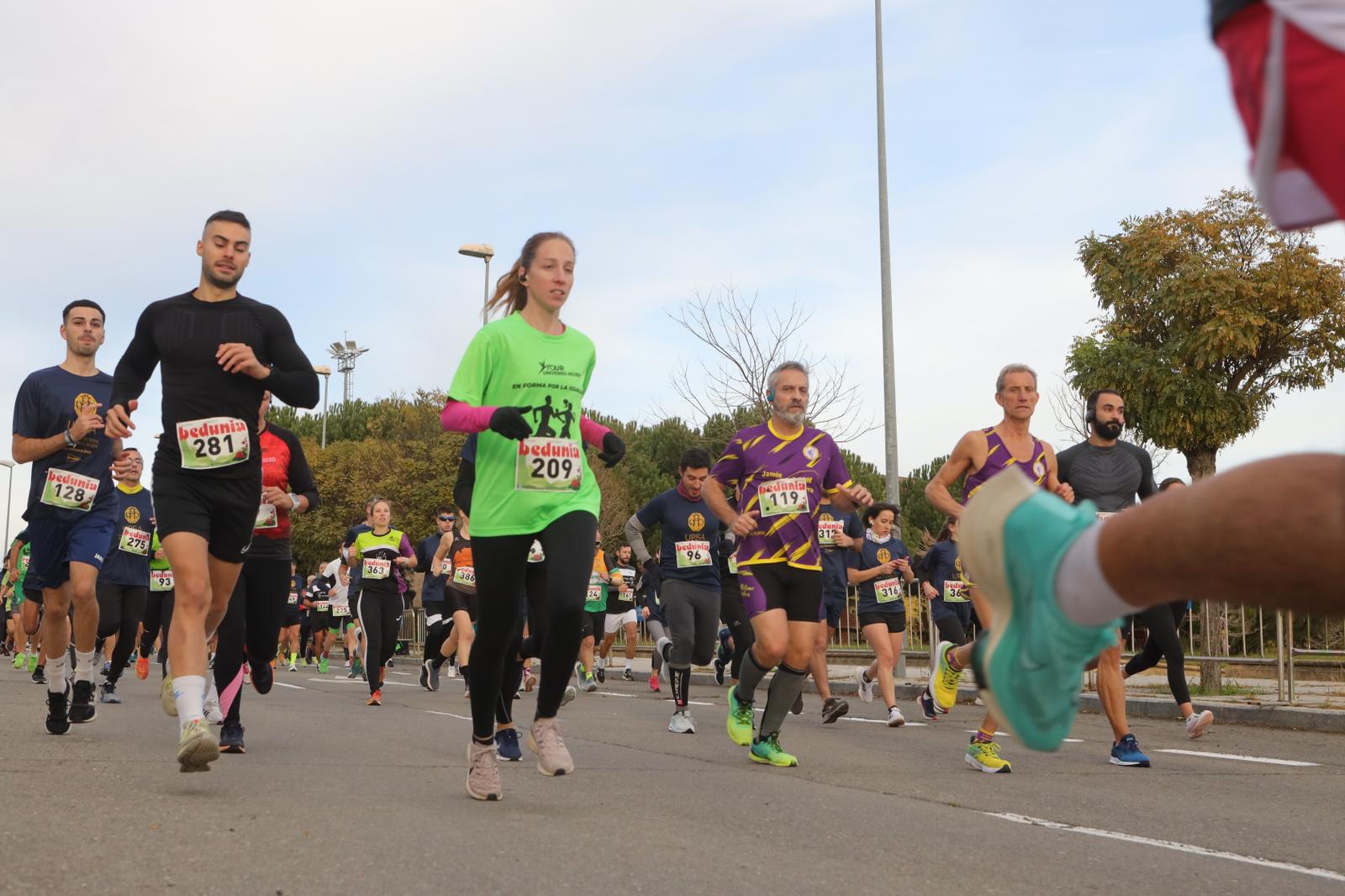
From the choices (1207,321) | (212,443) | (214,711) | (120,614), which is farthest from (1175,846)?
(1207,321)

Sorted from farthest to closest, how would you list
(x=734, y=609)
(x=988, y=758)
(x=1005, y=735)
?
(x=734, y=609) → (x=1005, y=735) → (x=988, y=758)

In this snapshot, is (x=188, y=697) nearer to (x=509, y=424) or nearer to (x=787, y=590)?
(x=509, y=424)

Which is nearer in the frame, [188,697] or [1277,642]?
[188,697]

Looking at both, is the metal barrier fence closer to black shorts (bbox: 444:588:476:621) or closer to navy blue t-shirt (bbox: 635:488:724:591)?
navy blue t-shirt (bbox: 635:488:724:591)

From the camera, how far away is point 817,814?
5.37 m

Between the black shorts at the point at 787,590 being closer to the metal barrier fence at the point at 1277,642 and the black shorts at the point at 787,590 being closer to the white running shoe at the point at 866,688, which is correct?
the metal barrier fence at the point at 1277,642

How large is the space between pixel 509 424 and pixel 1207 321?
92.8ft

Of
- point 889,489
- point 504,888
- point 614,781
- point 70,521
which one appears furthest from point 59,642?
point 889,489

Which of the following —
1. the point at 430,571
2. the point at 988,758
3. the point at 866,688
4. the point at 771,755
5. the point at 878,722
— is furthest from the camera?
the point at 430,571

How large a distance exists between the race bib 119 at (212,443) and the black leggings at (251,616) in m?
1.62

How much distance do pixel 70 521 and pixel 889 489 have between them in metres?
13.7

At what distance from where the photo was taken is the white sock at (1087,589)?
226 cm

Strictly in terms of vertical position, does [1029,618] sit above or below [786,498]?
below

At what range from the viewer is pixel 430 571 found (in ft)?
51.7
